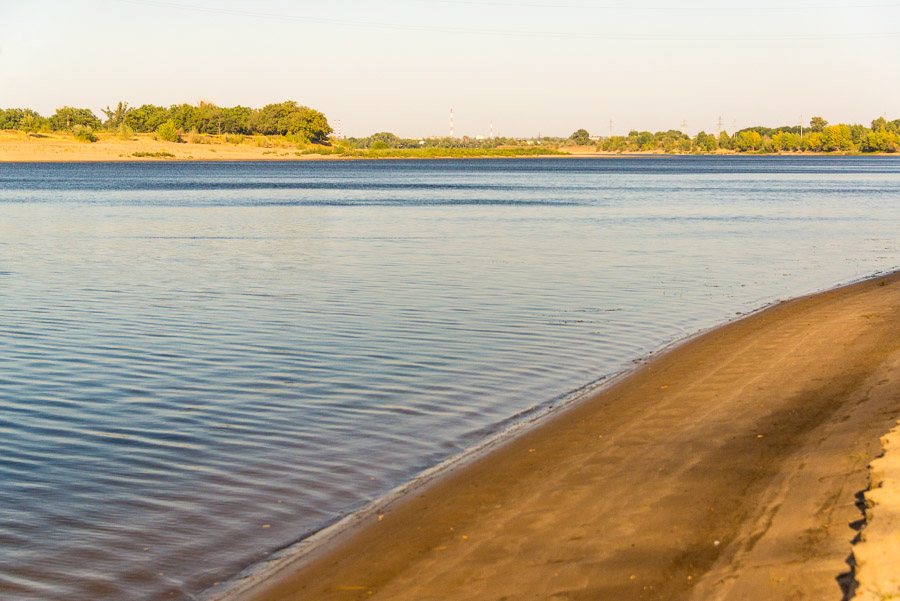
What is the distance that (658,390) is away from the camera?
11.7 metres

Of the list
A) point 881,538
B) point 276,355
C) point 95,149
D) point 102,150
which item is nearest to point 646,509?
point 881,538

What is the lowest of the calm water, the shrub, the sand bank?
the calm water

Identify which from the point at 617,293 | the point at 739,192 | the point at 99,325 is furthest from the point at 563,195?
the point at 99,325

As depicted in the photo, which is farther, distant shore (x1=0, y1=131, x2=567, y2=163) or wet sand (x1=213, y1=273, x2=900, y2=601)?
distant shore (x1=0, y1=131, x2=567, y2=163)

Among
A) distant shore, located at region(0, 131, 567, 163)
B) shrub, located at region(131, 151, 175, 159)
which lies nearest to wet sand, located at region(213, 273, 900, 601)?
distant shore, located at region(0, 131, 567, 163)

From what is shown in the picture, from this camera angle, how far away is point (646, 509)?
7141 millimetres

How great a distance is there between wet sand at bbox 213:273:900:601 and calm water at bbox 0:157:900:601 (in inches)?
34.0

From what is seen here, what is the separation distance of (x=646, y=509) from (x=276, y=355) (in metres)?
8.58

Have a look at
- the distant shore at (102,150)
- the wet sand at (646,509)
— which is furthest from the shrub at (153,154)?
the wet sand at (646,509)

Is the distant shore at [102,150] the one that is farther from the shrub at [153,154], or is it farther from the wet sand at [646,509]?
the wet sand at [646,509]

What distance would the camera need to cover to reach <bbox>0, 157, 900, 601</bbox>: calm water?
316 inches

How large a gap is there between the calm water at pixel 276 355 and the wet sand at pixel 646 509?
0.86 meters

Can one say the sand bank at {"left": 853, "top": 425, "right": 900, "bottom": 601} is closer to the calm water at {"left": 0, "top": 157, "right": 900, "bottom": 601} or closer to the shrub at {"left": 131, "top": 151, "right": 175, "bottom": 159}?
the calm water at {"left": 0, "top": 157, "right": 900, "bottom": 601}

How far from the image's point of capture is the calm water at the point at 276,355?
802 cm
